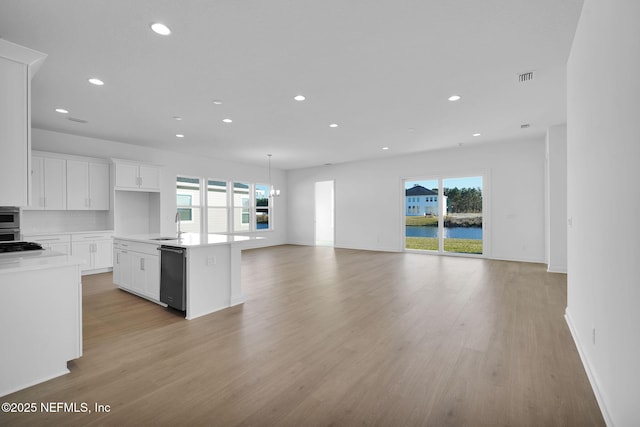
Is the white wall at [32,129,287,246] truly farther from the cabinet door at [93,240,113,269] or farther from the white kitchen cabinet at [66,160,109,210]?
the cabinet door at [93,240,113,269]

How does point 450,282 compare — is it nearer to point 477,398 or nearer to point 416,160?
point 477,398

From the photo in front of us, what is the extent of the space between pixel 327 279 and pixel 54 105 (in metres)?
4.99

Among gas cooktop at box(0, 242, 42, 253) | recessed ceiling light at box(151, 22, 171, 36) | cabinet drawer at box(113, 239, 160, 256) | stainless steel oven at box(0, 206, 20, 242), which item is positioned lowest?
cabinet drawer at box(113, 239, 160, 256)

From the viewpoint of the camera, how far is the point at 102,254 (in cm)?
588

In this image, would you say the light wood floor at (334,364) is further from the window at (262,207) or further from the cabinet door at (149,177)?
the window at (262,207)

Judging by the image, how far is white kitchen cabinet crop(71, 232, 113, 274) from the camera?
5543 millimetres

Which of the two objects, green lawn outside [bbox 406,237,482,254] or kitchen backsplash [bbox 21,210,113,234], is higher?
kitchen backsplash [bbox 21,210,113,234]

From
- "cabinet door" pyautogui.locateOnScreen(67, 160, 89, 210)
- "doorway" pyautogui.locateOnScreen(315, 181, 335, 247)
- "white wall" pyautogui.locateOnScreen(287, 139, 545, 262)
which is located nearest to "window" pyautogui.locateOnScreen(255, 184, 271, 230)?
"white wall" pyautogui.locateOnScreen(287, 139, 545, 262)

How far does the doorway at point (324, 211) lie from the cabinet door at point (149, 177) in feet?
21.3

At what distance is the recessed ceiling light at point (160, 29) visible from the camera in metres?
2.49

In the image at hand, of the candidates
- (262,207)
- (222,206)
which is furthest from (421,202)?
(222,206)

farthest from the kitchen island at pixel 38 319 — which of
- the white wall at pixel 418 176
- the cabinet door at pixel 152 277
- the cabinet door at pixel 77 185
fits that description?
the white wall at pixel 418 176

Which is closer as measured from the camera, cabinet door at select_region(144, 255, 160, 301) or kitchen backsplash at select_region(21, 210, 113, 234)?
cabinet door at select_region(144, 255, 160, 301)

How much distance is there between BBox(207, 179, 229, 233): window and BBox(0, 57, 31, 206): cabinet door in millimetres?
6043
